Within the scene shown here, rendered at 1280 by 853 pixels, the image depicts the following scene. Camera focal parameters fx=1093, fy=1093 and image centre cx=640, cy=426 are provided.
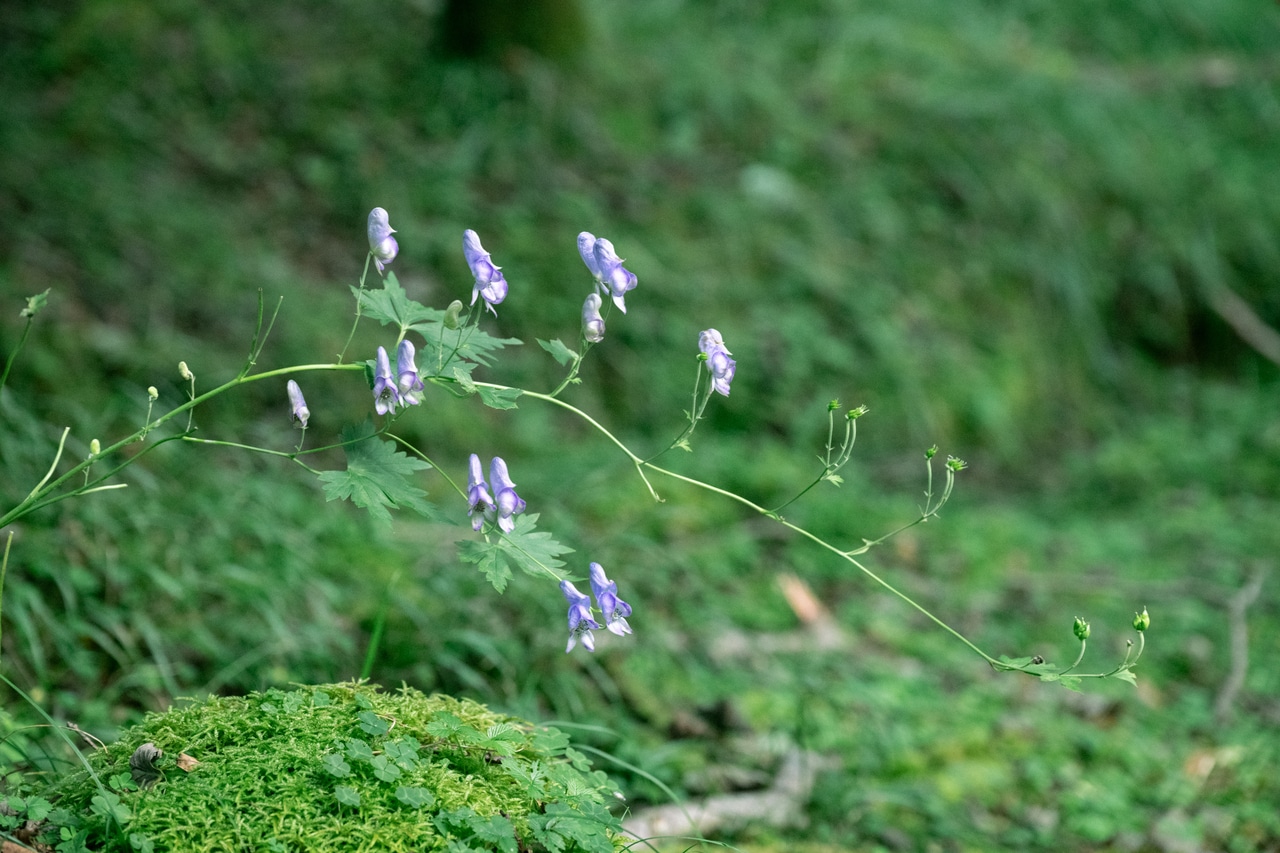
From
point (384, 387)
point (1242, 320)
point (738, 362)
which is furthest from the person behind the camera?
point (1242, 320)

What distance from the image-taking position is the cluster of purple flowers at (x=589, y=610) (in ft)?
5.12

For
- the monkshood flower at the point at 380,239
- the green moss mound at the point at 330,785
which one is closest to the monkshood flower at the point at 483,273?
the monkshood flower at the point at 380,239

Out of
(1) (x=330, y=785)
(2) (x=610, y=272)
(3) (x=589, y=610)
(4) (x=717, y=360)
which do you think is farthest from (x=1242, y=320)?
(1) (x=330, y=785)

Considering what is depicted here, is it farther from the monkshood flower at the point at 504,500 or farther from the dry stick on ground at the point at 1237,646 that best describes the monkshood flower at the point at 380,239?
the dry stick on ground at the point at 1237,646

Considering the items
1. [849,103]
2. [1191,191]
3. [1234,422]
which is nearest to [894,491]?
[1234,422]

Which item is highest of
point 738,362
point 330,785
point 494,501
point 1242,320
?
point 494,501

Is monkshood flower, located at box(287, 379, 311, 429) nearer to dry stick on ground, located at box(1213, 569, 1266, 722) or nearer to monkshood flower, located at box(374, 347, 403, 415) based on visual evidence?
monkshood flower, located at box(374, 347, 403, 415)

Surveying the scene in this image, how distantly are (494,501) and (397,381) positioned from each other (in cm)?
22

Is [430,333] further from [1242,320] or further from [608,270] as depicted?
[1242,320]

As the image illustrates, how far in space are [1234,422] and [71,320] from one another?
540cm

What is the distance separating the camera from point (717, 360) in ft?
5.39

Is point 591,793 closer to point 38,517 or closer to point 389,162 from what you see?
point 38,517

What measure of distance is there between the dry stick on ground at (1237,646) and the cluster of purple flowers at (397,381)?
292cm

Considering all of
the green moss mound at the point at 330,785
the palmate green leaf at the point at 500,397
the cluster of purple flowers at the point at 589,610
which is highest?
the palmate green leaf at the point at 500,397
